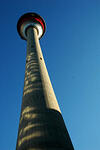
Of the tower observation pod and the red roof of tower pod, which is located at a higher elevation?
the red roof of tower pod

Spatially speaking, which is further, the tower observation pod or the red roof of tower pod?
the red roof of tower pod

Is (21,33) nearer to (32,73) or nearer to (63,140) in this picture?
(32,73)

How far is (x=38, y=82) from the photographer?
35.0ft

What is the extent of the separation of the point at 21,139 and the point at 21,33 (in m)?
22.5

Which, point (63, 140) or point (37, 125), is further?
point (37, 125)

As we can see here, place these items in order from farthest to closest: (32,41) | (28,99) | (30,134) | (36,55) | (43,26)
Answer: (43,26)
(32,41)
(36,55)
(28,99)
(30,134)

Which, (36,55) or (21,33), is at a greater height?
(21,33)

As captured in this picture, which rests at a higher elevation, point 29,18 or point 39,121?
point 29,18

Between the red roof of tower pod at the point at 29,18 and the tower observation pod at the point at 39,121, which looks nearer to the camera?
the tower observation pod at the point at 39,121

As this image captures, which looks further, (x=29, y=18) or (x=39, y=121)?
(x=29, y=18)

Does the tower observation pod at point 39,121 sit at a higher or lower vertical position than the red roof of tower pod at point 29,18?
lower

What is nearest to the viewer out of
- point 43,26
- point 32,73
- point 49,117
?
point 49,117

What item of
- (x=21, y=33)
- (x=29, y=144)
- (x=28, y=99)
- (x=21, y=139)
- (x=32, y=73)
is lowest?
(x=29, y=144)

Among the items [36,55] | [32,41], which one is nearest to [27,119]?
[36,55]
